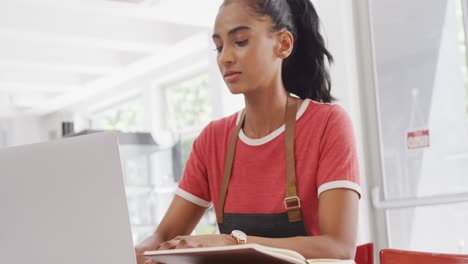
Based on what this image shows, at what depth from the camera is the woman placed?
140 cm

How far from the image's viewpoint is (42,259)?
850mm

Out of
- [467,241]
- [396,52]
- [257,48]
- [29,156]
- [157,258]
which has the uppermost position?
[396,52]

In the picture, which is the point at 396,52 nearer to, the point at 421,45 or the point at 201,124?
the point at 421,45

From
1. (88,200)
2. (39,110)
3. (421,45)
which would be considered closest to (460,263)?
(88,200)

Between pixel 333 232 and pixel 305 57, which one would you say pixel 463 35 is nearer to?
pixel 305 57

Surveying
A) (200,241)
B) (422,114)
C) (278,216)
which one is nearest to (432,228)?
(422,114)

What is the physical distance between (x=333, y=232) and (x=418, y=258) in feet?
0.63

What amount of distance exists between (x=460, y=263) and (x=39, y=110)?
8637 mm

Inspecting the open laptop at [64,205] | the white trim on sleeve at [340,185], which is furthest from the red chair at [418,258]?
the open laptop at [64,205]

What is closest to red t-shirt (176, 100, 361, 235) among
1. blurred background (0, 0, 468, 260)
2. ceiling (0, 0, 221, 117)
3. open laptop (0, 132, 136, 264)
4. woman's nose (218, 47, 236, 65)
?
woman's nose (218, 47, 236, 65)

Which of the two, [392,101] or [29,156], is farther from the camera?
[392,101]

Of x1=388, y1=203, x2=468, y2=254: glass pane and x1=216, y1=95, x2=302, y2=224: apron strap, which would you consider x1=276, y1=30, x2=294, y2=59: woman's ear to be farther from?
x1=388, y1=203, x2=468, y2=254: glass pane

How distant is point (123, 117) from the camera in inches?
326

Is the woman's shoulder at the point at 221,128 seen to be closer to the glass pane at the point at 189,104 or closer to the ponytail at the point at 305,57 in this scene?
the ponytail at the point at 305,57
